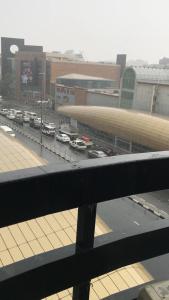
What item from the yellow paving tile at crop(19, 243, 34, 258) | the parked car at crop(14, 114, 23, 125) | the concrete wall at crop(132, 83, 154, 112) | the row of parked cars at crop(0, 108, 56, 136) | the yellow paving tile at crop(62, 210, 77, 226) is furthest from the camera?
the parked car at crop(14, 114, 23, 125)

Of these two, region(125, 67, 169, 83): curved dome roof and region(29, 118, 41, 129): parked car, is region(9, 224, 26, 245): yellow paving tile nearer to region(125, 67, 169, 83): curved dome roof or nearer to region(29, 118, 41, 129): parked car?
region(125, 67, 169, 83): curved dome roof

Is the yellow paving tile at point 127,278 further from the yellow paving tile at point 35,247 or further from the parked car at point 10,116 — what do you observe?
the parked car at point 10,116

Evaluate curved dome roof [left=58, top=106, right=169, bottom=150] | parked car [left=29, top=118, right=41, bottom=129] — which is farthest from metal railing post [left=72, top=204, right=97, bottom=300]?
parked car [left=29, top=118, right=41, bottom=129]

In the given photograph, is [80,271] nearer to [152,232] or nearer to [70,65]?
[152,232]

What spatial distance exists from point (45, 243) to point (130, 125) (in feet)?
64.7

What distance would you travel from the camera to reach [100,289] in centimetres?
677

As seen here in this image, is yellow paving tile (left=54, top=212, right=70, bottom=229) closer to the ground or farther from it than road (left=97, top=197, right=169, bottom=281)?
farther from it

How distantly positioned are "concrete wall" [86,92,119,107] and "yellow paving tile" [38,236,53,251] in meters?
29.9

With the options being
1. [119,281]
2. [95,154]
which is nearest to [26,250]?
[119,281]

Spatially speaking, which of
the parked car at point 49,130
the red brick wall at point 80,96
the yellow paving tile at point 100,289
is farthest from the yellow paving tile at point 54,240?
the red brick wall at point 80,96

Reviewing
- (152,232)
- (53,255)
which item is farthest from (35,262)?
(152,232)

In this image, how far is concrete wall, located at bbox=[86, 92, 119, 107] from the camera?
122ft

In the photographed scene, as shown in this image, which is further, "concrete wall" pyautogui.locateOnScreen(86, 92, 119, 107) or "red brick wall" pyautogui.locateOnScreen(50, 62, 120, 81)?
"red brick wall" pyautogui.locateOnScreen(50, 62, 120, 81)

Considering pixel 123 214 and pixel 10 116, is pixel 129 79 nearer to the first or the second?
pixel 10 116
